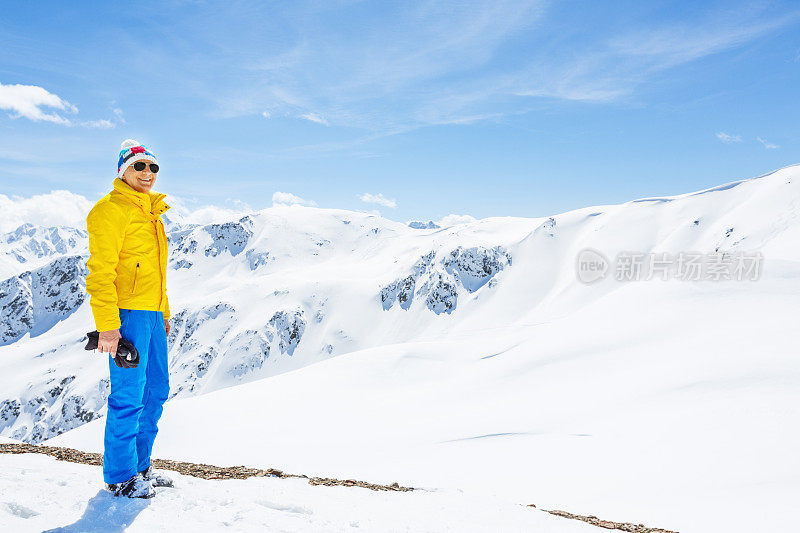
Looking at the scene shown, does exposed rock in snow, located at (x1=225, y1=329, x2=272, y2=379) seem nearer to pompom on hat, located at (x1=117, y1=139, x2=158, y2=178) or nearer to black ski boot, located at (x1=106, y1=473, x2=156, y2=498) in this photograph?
black ski boot, located at (x1=106, y1=473, x2=156, y2=498)

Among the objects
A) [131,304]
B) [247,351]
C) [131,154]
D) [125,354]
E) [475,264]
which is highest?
[475,264]

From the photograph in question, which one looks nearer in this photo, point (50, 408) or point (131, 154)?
point (131, 154)

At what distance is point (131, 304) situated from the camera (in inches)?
189

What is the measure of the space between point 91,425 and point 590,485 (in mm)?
17978

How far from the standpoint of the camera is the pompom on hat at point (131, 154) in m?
5.04

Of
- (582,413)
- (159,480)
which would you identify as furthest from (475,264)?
(159,480)

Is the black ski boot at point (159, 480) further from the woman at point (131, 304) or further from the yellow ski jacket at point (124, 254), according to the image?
the yellow ski jacket at point (124, 254)

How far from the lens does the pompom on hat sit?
5.04m

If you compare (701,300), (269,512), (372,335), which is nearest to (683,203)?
(372,335)

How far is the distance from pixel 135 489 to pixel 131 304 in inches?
75.8

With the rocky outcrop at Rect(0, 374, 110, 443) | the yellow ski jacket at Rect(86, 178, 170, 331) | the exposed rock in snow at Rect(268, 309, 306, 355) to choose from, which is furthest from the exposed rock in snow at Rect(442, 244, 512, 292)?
the yellow ski jacket at Rect(86, 178, 170, 331)

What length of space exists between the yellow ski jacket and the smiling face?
0.07 metres

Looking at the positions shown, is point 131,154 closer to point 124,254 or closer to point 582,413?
point 124,254

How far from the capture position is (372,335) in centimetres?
15325
